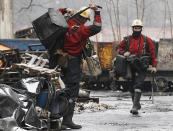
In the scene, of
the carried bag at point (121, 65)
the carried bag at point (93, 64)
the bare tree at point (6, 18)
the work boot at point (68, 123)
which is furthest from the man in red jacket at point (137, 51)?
the bare tree at point (6, 18)

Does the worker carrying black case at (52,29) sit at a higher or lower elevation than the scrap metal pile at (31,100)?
higher

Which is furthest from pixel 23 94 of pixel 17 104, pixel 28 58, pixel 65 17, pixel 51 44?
pixel 28 58

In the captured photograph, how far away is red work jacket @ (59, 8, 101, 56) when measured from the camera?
329 inches

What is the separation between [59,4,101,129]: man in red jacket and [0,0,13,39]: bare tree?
71.1 ft

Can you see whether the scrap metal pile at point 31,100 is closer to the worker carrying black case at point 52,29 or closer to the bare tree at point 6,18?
the worker carrying black case at point 52,29

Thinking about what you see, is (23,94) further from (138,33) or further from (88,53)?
(138,33)

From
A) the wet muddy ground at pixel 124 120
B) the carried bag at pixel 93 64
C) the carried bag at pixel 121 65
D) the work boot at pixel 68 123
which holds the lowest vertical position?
the wet muddy ground at pixel 124 120

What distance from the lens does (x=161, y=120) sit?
31.5 ft

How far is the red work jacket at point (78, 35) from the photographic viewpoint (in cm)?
836

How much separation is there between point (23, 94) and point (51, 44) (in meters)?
1.16

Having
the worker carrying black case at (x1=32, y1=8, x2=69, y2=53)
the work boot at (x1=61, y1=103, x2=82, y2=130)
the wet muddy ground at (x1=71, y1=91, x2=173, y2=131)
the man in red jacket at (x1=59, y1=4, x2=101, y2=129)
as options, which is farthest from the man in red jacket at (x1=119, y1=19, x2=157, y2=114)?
the worker carrying black case at (x1=32, y1=8, x2=69, y2=53)

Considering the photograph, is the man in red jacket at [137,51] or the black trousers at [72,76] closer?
the black trousers at [72,76]

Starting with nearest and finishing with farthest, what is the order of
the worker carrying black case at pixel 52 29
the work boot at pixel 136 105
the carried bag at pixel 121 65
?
the worker carrying black case at pixel 52 29
the work boot at pixel 136 105
the carried bag at pixel 121 65

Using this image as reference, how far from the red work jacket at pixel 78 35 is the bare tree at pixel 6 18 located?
71.2 ft
